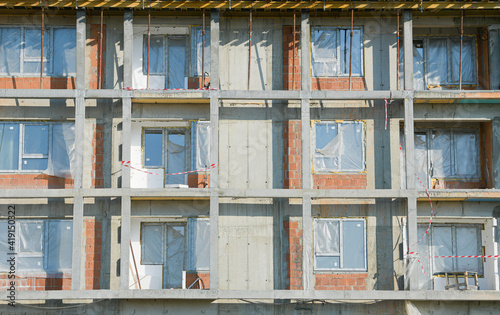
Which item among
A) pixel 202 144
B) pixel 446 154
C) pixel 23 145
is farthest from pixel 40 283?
pixel 446 154

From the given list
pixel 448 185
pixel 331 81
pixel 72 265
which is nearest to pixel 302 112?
pixel 331 81

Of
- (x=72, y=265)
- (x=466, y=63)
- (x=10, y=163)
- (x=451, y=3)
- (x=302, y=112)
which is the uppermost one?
(x=451, y=3)

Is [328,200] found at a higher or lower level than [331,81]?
lower

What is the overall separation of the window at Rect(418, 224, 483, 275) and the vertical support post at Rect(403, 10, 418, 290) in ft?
3.77

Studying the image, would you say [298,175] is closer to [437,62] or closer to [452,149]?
[452,149]

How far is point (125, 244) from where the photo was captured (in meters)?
24.7

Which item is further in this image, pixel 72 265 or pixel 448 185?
pixel 448 185

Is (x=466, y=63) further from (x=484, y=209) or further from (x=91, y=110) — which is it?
(x=91, y=110)

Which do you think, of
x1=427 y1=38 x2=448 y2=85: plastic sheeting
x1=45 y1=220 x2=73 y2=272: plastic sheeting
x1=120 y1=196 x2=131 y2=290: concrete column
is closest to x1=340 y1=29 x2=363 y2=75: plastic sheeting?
x1=427 y1=38 x2=448 y2=85: plastic sheeting

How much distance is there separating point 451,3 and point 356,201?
761 cm

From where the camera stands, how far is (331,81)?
26.4m

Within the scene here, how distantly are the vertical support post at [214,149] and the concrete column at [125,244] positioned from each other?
9.10 feet

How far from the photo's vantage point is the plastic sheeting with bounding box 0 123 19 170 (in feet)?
84.7

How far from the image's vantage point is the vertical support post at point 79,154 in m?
24.6
